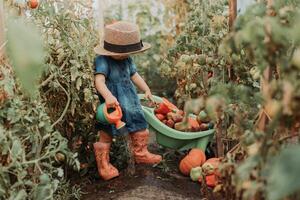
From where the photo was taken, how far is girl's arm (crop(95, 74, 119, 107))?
117 inches

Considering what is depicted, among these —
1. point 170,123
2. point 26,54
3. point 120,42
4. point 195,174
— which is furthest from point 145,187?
point 26,54

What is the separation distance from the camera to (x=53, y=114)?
305 centimetres

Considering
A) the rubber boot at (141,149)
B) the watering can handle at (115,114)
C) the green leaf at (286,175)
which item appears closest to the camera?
the green leaf at (286,175)

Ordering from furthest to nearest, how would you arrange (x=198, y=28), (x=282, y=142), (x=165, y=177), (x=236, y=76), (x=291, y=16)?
(x=198, y=28) → (x=165, y=177) → (x=236, y=76) → (x=291, y=16) → (x=282, y=142)

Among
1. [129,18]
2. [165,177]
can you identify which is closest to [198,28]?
[165,177]

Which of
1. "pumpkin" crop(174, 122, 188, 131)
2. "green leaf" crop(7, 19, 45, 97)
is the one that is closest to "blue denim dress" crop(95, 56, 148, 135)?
"pumpkin" crop(174, 122, 188, 131)

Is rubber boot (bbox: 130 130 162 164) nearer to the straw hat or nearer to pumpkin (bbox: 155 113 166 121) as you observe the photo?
pumpkin (bbox: 155 113 166 121)

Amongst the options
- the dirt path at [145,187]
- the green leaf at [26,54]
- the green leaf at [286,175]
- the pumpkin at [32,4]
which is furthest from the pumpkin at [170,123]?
the green leaf at [286,175]

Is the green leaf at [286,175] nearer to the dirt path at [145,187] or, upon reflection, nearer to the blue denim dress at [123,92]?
the dirt path at [145,187]

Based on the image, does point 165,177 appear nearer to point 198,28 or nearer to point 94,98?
point 94,98

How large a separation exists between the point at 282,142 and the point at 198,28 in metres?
1.92

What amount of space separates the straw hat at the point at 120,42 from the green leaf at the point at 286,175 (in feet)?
6.35

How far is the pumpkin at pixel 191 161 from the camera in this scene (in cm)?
322

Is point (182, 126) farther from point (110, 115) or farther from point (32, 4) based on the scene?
point (32, 4)
